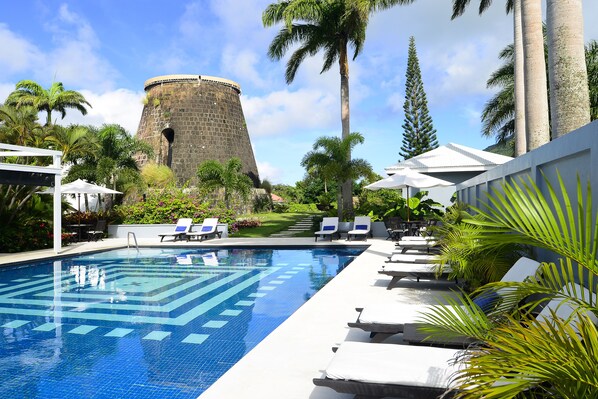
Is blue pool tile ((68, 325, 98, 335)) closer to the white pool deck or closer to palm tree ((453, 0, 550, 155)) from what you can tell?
the white pool deck

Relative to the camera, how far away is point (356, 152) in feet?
53.6

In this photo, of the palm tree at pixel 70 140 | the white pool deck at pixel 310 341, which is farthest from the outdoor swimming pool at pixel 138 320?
the palm tree at pixel 70 140

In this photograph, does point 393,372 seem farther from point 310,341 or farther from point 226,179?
point 226,179

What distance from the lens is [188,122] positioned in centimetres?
3088

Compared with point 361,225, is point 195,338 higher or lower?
lower

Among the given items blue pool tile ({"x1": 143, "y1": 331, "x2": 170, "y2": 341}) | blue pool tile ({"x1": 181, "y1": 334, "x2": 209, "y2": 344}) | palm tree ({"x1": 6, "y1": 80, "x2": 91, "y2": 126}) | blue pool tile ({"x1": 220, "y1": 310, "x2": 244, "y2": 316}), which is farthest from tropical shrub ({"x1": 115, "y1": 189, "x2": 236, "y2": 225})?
blue pool tile ({"x1": 181, "y1": 334, "x2": 209, "y2": 344})

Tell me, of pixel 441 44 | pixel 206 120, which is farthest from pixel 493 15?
pixel 206 120

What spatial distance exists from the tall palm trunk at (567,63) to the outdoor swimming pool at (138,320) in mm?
4316

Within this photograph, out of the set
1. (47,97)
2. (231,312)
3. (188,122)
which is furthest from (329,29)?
(47,97)

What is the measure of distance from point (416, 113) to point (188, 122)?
19268mm

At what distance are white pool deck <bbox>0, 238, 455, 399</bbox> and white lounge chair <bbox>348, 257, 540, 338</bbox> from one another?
0.30 m

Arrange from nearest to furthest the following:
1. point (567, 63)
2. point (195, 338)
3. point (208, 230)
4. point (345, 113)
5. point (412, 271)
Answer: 1. point (195, 338)
2. point (567, 63)
3. point (412, 271)
4. point (208, 230)
5. point (345, 113)

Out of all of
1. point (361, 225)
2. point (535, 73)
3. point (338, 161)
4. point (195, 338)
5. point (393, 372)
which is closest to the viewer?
point (393, 372)

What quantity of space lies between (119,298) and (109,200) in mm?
15083
